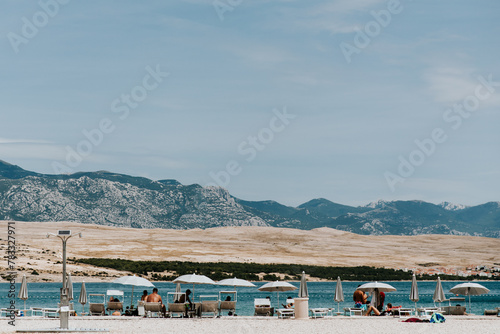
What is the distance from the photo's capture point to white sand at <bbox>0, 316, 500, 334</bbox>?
27625 mm

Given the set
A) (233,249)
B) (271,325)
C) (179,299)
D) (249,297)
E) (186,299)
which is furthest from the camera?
(233,249)

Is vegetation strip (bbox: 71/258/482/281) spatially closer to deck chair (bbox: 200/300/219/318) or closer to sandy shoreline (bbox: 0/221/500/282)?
sandy shoreline (bbox: 0/221/500/282)

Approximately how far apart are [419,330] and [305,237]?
166257 millimetres

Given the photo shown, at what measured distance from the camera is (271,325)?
30.4 meters

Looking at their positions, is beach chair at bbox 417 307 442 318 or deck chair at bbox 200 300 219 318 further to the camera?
deck chair at bbox 200 300 219 318

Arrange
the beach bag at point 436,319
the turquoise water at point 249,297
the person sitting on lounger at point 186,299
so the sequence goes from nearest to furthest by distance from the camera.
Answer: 1. the beach bag at point 436,319
2. the person sitting on lounger at point 186,299
3. the turquoise water at point 249,297

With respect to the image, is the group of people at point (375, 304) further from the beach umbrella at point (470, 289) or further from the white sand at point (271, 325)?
the beach umbrella at point (470, 289)

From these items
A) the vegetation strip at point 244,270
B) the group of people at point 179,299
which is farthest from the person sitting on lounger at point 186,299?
the vegetation strip at point 244,270

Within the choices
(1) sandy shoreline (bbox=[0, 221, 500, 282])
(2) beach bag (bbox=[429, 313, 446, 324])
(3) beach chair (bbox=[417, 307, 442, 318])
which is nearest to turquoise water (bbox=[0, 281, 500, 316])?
(3) beach chair (bbox=[417, 307, 442, 318])

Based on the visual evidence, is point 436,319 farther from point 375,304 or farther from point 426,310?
point 375,304

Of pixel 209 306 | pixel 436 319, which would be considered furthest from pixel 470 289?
pixel 209 306

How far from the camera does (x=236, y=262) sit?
135 metres

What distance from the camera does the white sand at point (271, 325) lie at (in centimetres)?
2762

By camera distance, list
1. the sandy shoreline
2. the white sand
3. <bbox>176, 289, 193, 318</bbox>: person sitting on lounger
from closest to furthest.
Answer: the white sand, <bbox>176, 289, 193, 318</bbox>: person sitting on lounger, the sandy shoreline
